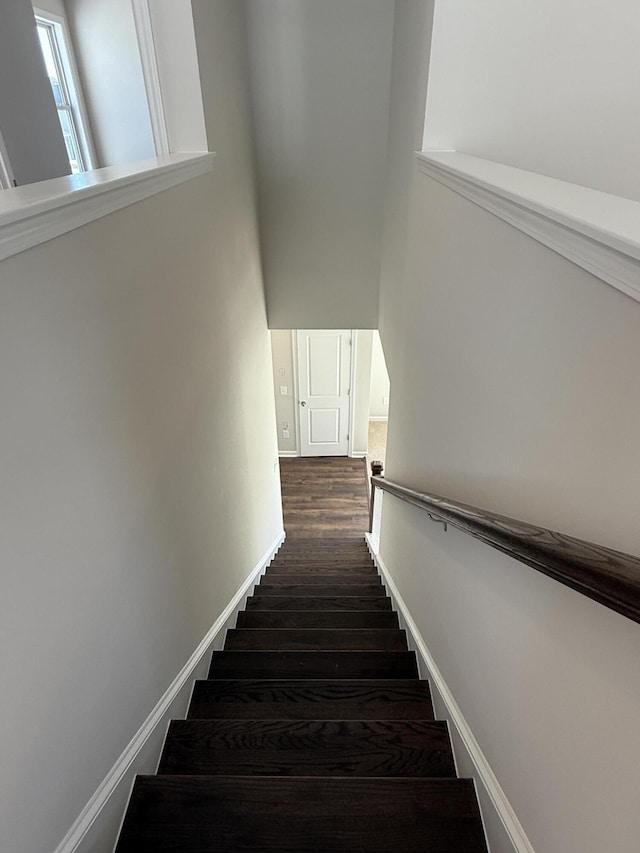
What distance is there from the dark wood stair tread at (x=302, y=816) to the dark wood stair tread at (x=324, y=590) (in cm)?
181

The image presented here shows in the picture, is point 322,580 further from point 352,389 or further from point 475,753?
point 352,389

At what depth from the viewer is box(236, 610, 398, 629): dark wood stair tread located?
8.29 ft

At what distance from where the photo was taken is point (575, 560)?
2.17 ft

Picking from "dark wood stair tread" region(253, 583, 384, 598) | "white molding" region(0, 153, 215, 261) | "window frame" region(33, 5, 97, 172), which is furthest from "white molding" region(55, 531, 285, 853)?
"window frame" region(33, 5, 97, 172)

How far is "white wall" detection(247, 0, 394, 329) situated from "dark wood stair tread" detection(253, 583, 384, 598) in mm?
2231

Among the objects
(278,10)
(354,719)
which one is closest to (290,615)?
(354,719)

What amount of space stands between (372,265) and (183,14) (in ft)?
7.65

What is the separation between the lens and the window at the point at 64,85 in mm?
1693

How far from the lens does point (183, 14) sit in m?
1.88

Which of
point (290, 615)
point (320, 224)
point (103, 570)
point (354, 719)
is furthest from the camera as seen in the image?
point (320, 224)

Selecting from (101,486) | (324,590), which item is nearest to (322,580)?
(324,590)

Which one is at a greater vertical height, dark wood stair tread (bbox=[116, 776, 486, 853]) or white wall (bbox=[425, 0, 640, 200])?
white wall (bbox=[425, 0, 640, 200])

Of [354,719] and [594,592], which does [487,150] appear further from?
[354,719]

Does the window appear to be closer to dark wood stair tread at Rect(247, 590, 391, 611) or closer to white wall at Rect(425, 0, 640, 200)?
white wall at Rect(425, 0, 640, 200)
